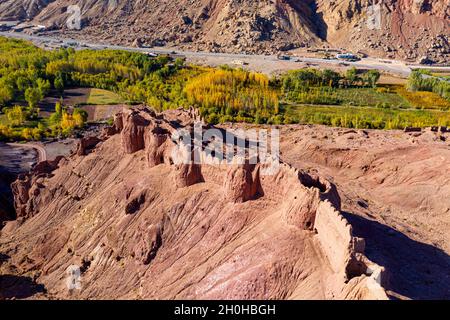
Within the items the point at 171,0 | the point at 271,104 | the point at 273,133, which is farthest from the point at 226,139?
the point at 171,0

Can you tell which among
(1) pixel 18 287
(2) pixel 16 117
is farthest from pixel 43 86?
(1) pixel 18 287

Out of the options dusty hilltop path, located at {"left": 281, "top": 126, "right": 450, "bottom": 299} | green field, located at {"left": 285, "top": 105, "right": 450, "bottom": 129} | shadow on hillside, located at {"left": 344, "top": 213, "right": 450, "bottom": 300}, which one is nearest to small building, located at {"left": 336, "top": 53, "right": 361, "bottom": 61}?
green field, located at {"left": 285, "top": 105, "right": 450, "bottom": 129}

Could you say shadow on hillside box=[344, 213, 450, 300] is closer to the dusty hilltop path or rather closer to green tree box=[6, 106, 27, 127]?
the dusty hilltop path

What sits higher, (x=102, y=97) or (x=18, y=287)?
(x=102, y=97)

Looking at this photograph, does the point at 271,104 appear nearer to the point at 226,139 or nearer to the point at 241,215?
the point at 226,139

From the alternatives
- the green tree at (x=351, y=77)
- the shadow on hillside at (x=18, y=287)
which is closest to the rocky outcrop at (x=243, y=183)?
the shadow on hillside at (x=18, y=287)

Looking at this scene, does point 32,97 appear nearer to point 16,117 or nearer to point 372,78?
point 16,117
